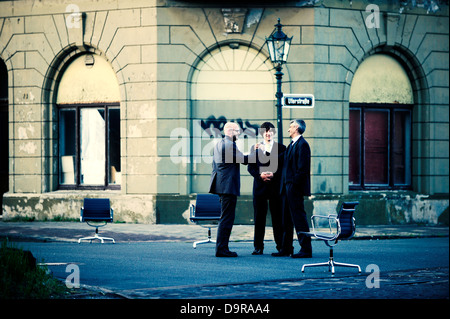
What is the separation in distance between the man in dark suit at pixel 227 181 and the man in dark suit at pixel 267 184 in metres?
0.52

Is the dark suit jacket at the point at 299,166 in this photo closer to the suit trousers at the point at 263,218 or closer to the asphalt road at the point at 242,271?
the suit trousers at the point at 263,218

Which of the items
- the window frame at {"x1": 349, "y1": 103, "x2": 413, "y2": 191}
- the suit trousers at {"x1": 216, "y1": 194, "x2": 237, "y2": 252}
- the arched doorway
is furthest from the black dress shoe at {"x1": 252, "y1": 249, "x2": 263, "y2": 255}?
the window frame at {"x1": 349, "y1": 103, "x2": 413, "y2": 191}

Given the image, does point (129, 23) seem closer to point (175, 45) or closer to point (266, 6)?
point (175, 45)

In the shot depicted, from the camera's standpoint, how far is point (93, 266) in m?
9.50

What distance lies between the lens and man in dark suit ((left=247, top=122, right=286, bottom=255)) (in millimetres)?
11172

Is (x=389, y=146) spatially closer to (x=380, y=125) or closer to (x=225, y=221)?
(x=380, y=125)

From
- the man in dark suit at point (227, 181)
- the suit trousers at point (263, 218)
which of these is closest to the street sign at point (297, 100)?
the suit trousers at point (263, 218)

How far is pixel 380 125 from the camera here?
59.3 ft

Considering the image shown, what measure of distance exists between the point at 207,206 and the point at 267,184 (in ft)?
6.57

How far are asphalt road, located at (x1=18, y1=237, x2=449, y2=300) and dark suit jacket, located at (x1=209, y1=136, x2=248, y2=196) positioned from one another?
1126mm

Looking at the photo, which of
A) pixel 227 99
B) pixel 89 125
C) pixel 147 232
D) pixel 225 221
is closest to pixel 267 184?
pixel 225 221

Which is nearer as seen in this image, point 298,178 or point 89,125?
point 298,178
